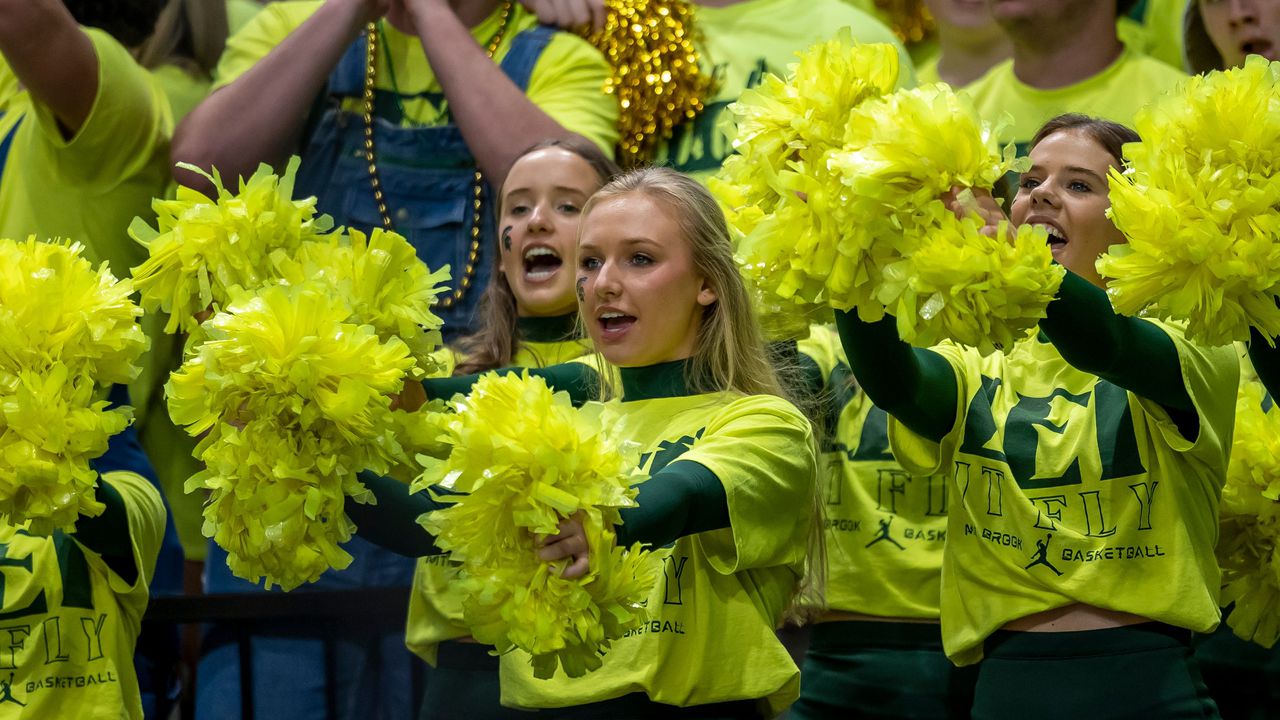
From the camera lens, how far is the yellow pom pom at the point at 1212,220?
2.13 metres

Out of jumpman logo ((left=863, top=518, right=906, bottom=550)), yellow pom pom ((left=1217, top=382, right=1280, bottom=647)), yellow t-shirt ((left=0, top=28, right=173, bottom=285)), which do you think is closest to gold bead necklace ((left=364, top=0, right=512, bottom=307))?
yellow t-shirt ((left=0, top=28, right=173, bottom=285))

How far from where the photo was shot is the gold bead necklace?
11.7 feet

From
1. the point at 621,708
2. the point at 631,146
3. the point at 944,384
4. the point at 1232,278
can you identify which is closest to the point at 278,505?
the point at 621,708

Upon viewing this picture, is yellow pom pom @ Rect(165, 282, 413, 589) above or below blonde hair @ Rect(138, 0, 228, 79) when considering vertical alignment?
above

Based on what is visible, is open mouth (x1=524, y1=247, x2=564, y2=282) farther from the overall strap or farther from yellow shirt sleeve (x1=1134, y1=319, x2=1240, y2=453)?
yellow shirt sleeve (x1=1134, y1=319, x2=1240, y2=453)

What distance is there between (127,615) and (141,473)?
49 centimetres

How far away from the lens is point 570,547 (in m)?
2.00

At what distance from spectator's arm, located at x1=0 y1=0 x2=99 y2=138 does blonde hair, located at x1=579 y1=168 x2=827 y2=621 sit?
1381 millimetres

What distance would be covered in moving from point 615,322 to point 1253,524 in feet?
3.93

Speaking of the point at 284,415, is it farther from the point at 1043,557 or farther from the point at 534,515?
the point at 1043,557

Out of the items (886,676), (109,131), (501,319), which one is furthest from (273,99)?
(886,676)

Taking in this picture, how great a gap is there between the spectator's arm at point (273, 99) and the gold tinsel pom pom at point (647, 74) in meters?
0.58

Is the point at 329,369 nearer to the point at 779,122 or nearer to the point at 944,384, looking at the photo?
the point at 779,122

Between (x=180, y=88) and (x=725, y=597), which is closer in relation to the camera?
(x=725, y=597)
